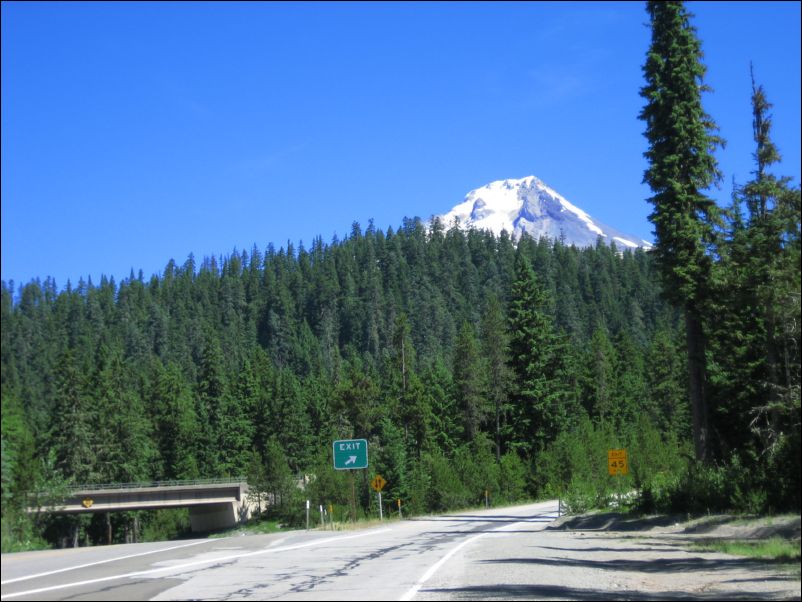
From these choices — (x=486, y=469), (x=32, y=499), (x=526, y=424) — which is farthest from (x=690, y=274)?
(x=526, y=424)

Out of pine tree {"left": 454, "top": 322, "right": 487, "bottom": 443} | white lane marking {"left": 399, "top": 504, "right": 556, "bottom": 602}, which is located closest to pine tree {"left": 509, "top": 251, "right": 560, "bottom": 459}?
pine tree {"left": 454, "top": 322, "right": 487, "bottom": 443}

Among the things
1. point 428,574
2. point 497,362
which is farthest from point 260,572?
point 497,362

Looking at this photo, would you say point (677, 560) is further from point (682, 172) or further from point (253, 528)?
point (253, 528)

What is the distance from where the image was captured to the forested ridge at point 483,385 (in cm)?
1130

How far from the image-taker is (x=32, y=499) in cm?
741

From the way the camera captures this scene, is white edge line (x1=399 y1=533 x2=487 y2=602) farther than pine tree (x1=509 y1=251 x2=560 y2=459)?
No

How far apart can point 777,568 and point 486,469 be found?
159 ft

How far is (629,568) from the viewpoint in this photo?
53.2 feet

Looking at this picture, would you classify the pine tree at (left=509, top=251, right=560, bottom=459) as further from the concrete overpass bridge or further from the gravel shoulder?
the gravel shoulder

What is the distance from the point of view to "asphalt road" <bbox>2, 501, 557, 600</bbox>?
11.9m

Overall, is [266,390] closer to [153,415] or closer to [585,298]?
[153,415]

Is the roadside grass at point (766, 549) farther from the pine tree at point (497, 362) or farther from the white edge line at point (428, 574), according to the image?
the pine tree at point (497, 362)

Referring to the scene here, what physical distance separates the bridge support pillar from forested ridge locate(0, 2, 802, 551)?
4498mm

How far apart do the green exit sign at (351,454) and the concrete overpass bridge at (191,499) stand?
28.2 meters
